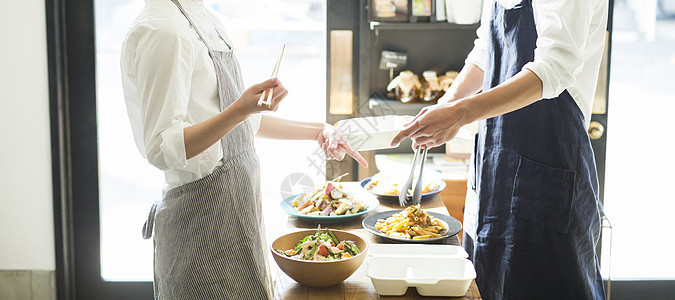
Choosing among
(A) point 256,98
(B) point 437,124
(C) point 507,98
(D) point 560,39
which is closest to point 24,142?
(A) point 256,98

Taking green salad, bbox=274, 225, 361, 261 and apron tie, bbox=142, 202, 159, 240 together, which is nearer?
green salad, bbox=274, 225, 361, 261

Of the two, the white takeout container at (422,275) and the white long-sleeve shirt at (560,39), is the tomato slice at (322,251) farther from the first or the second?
the white long-sleeve shirt at (560,39)

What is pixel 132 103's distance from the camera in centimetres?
165

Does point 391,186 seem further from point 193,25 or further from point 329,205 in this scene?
point 193,25

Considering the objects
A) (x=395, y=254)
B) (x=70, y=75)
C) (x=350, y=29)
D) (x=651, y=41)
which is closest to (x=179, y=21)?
(x=395, y=254)

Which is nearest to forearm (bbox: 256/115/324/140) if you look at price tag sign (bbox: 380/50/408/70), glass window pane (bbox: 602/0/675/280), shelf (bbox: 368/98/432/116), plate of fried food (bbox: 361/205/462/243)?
plate of fried food (bbox: 361/205/462/243)

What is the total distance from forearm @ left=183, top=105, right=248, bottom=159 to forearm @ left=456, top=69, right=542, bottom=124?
0.58m

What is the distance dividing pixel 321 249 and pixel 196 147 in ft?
1.29

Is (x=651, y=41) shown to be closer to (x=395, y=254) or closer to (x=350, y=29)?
(x=350, y=29)

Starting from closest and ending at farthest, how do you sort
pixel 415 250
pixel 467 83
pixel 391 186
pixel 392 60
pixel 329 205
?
pixel 415 250, pixel 329 205, pixel 467 83, pixel 391 186, pixel 392 60

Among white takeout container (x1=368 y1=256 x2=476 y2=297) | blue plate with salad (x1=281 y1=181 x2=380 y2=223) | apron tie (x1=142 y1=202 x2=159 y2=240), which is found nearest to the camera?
white takeout container (x1=368 y1=256 x2=476 y2=297)

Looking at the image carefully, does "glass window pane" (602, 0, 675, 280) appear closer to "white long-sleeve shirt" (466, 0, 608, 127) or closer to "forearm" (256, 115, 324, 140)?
"white long-sleeve shirt" (466, 0, 608, 127)

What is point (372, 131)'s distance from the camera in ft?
6.53

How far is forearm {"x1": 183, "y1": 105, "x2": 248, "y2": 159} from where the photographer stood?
1497mm
